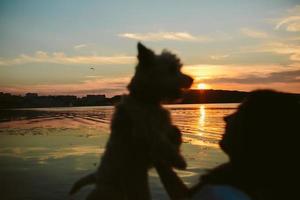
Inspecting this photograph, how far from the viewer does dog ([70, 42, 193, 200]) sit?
3.85 meters

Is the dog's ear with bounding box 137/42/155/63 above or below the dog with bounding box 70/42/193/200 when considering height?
above

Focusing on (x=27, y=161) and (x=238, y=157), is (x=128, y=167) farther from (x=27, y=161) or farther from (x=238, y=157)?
(x=27, y=161)

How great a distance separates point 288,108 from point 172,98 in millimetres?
2408

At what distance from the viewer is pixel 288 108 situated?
2.07 metres

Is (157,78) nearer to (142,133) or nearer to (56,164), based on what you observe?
(142,133)

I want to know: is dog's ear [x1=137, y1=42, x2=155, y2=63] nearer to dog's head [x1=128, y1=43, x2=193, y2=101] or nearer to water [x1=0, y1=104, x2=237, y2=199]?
dog's head [x1=128, y1=43, x2=193, y2=101]

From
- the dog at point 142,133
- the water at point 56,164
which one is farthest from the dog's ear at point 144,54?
the water at point 56,164

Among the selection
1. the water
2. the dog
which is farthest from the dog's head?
the water

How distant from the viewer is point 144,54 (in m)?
4.19

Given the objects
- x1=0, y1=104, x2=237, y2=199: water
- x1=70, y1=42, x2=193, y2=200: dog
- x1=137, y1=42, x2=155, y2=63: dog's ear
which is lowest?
x1=0, y1=104, x2=237, y2=199: water

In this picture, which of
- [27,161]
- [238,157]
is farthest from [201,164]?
[238,157]

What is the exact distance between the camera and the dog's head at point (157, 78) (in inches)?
166

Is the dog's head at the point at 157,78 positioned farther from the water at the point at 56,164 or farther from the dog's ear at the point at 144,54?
the water at the point at 56,164

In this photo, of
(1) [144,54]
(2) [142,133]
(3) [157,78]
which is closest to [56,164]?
(3) [157,78]
